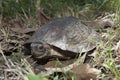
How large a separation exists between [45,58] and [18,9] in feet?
4.10

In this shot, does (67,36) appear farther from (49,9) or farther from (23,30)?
(49,9)

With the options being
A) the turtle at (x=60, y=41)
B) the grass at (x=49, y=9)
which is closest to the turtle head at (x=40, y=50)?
the turtle at (x=60, y=41)

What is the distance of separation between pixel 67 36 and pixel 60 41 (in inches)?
3.9

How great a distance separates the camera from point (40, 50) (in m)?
2.88

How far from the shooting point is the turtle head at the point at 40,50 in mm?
2869

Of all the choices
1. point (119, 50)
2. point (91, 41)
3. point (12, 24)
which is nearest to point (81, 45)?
point (91, 41)

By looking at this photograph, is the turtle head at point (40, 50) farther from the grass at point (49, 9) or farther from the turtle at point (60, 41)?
the grass at point (49, 9)

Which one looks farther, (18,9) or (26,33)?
(18,9)

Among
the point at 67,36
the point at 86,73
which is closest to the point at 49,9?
the point at 67,36

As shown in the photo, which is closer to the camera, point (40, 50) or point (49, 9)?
point (40, 50)

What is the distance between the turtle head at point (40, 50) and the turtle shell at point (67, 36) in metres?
0.03

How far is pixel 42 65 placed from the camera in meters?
2.87

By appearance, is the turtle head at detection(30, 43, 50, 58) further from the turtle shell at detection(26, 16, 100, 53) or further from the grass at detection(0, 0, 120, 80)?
the grass at detection(0, 0, 120, 80)

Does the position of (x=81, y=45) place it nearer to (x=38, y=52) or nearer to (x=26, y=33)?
(x=38, y=52)
